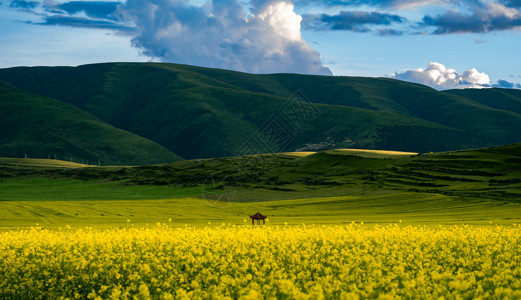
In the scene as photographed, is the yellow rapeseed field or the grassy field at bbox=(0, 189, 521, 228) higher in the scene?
the yellow rapeseed field

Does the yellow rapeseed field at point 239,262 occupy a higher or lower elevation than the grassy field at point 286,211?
higher

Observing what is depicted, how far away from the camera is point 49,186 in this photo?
138 m

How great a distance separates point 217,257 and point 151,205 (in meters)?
59.7

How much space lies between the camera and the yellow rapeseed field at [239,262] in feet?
51.6

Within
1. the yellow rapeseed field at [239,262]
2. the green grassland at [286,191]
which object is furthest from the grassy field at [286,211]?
the yellow rapeseed field at [239,262]

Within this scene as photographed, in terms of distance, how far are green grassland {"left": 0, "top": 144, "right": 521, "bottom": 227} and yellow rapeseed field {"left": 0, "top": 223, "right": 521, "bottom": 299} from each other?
85.1 feet

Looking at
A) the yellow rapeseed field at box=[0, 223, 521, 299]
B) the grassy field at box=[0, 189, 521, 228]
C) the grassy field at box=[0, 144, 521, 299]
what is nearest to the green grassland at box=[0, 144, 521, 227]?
the grassy field at box=[0, 189, 521, 228]

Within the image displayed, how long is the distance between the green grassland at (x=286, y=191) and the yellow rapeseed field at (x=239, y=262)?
85.1 feet

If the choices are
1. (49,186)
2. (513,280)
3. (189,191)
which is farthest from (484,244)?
(49,186)

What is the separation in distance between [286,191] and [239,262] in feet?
277

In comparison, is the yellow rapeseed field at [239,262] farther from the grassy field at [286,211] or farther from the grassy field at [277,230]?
the grassy field at [286,211]

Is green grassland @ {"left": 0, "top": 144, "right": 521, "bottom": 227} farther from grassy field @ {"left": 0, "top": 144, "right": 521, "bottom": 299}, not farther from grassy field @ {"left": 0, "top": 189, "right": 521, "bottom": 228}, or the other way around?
grassy field @ {"left": 0, "top": 144, "right": 521, "bottom": 299}

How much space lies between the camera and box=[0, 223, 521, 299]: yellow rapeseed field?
15729 mm

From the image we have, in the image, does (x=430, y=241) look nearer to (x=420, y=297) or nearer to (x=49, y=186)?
(x=420, y=297)
